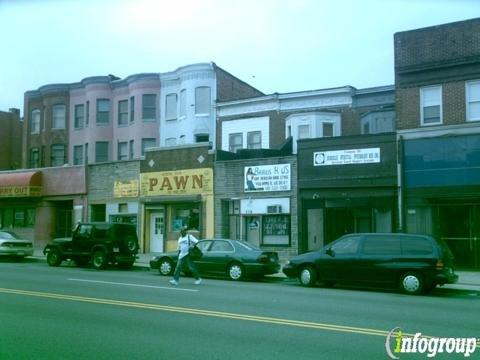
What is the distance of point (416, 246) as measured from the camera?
Result: 1434cm

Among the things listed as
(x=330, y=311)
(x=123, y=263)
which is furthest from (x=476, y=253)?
(x=123, y=263)

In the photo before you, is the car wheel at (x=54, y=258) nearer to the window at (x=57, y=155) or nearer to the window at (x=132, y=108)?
the window at (x=132, y=108)

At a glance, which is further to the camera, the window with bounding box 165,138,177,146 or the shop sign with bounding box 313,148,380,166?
the window with bounding box 165,138,177,146

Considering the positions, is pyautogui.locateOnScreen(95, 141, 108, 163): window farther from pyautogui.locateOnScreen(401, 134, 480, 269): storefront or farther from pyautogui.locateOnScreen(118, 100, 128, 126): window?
pyautogui.locateOnScreen(401, 134, 480, 269): storefront

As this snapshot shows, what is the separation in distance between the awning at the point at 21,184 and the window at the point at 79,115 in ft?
16.1

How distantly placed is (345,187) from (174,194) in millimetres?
8979

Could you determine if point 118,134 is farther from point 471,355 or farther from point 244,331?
point 471,355

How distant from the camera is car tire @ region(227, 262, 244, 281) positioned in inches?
677

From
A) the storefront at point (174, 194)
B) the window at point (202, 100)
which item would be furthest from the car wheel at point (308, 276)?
the window at point (202, 100)

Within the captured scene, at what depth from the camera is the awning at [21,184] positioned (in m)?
31.8

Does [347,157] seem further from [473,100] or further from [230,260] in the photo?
[230,260]

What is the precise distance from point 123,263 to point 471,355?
16206 millimetres

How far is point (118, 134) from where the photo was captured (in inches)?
1331

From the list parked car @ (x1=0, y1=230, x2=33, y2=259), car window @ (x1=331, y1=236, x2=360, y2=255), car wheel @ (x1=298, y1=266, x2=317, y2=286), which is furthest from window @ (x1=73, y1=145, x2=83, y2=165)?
car window @ (x1=331, y1=236, x2=360, y2=255)
